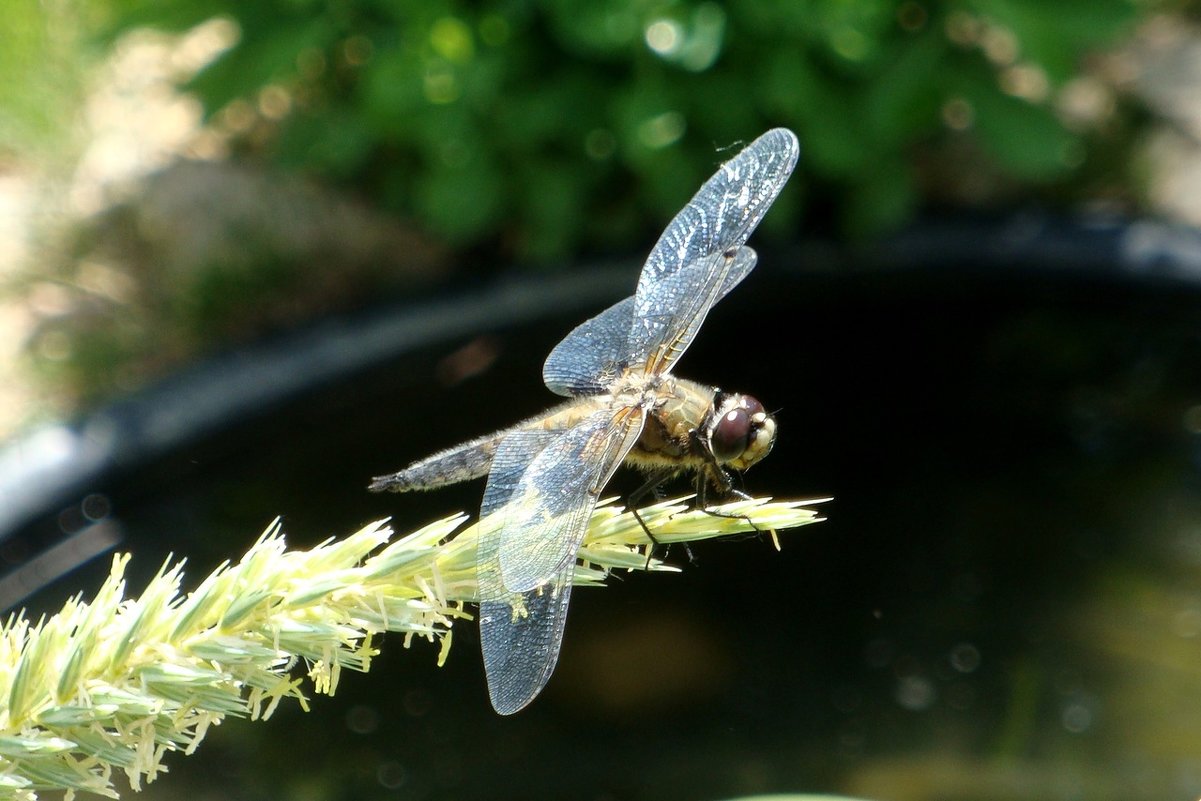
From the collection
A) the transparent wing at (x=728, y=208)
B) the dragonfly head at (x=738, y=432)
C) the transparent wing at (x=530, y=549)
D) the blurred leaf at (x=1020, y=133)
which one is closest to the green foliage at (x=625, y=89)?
the blurred leaf at (x=1020, y=133)

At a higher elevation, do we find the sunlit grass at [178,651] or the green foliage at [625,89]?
the green foliage at [625,89]

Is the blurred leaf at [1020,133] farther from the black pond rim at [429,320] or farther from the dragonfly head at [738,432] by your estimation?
the dragonfly head at [738,432]

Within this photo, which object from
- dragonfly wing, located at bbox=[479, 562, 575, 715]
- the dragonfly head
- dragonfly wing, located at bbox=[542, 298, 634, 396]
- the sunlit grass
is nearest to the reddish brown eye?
the dragonfly head

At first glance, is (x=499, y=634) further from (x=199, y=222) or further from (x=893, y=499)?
(x=199, y=222)

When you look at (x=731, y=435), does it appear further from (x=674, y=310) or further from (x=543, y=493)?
(x=543, y=493)

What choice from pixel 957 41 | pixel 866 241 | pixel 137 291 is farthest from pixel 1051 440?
pixel 137 291
